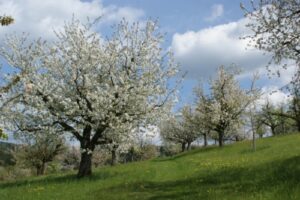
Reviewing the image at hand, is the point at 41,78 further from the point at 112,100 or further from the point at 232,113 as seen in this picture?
the point at 232,113

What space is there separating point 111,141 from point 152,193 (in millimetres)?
11991

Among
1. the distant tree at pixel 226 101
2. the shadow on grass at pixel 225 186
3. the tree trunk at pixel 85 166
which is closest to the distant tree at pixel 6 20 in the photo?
the shadow on grass at pixel 225 186

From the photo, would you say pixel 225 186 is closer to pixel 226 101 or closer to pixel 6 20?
pixel 6 20

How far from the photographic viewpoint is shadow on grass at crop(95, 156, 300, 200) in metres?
18.8

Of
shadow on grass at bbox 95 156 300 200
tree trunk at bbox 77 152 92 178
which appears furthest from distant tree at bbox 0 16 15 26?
tree trunk at bbox 77 152 92 178

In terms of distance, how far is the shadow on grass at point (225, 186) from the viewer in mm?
18797

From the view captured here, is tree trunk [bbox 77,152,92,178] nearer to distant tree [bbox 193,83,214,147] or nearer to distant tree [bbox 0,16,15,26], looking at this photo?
distant tree [bbox 0,16,15,26]

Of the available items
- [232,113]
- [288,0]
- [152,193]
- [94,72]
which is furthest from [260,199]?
[232,113]

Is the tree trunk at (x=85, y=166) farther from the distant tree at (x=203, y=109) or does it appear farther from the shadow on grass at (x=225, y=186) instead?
the distant tree at (x=203, y=109)

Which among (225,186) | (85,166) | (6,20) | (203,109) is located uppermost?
(203,109)

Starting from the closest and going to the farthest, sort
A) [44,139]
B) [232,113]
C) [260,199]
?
1. [260,199]
2. [44,139]
3. [232,113]

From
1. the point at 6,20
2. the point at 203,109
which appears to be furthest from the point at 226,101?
→ the point at 6,20

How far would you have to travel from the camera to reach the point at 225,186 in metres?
21.9

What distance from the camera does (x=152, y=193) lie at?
2259 centimetres
